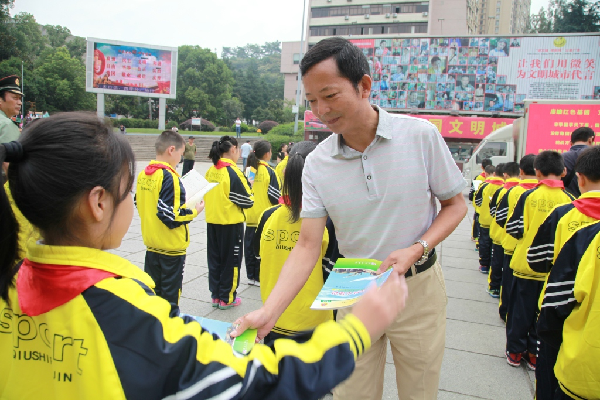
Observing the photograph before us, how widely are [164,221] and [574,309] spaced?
2894mm

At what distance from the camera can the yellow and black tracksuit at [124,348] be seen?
900 mm

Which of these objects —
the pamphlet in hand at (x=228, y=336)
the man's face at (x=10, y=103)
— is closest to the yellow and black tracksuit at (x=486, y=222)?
the pamphlet in hand at (x=228, y=336)

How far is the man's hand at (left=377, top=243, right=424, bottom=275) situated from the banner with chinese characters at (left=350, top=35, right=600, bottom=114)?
2531cm

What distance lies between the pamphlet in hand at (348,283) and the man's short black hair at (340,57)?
74 centimetres

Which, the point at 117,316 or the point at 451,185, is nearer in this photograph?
the point at 117,316

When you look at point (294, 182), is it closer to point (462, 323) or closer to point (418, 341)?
point (418, 341)

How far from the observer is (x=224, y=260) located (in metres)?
4.47

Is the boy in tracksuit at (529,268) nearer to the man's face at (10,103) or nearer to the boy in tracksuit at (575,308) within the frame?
the boy in tracksuit at (575,308)

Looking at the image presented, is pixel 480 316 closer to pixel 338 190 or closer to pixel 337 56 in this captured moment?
pixel 338 190

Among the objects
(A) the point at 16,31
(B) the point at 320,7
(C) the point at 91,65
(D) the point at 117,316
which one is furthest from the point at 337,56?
(B) the point at 320,7

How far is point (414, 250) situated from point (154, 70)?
31.4 m

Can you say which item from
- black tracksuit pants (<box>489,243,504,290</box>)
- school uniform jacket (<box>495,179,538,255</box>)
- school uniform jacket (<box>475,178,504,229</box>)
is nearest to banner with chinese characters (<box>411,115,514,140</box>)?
school uniform jacket (<box>475,178,504,229</box>)

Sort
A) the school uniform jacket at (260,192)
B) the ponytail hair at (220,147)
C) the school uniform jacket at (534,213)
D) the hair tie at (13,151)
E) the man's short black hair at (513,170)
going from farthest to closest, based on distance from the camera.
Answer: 1. the man's short black hair at (513,170)
2. the school uniform jacket at (260,192)
3. the ponytail hair at (220,147)
4. the school uniform jacket at (534,213)
5. the hair tie at (13,151)

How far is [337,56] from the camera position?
5.45 feet
